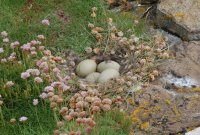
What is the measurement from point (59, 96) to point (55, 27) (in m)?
1.60

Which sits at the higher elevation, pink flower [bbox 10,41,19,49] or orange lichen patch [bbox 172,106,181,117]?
pink flower [bbox 10,41,19,49]

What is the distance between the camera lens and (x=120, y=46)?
6820mm

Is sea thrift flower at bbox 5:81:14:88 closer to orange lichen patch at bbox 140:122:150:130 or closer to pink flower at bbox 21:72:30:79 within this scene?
pink flower at bbox 21:72:30:79

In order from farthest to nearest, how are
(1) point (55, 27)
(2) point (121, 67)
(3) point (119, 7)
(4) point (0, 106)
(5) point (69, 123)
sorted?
(3) point (119, 7) < (1) point (55, 27) < (2) point (121, 67) < (4) point (0, 106) < (5) point (69, 123)

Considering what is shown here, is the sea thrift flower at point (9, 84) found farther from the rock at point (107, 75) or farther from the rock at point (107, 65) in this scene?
the rock at point (107, 65)

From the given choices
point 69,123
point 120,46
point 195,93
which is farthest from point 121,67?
point 69,123

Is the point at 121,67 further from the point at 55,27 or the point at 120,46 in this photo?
the point at 55,27

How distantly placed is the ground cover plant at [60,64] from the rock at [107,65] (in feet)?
0.46

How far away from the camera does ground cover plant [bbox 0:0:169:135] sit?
5527 mm

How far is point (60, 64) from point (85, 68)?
284 mm

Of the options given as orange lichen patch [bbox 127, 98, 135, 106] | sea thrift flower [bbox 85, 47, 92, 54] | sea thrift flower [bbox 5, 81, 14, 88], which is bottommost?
orange lichen patch [bbox 127, 98, 135, 106]

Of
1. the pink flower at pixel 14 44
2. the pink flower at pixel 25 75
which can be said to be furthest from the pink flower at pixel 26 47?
the pink flower at pixel 25 75

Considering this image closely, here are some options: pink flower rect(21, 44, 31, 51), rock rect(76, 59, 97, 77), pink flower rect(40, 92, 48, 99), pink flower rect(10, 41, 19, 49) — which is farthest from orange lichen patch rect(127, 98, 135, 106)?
pink flower rect(10, 41, 19, 49)

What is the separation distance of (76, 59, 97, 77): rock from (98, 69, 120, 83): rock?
21 centimetres
